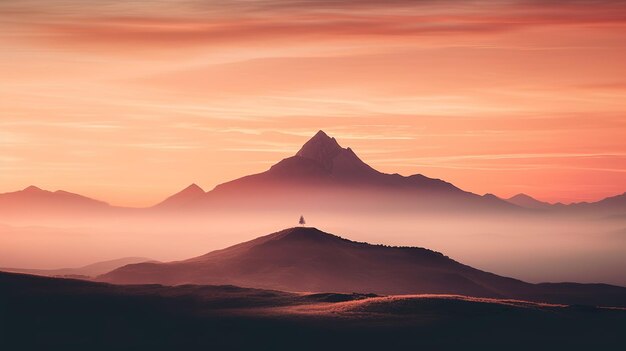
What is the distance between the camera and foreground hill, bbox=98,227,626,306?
176 meters

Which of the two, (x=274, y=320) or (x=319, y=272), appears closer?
(x=274, y=320)

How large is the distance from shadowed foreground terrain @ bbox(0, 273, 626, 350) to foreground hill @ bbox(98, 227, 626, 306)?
69.0 m

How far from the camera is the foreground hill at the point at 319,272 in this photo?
176 m

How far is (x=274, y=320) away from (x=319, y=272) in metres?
94.3

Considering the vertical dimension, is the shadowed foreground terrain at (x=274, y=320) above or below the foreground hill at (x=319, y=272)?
below

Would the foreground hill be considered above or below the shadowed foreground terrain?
above

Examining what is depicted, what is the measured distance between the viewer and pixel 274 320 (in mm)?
85938

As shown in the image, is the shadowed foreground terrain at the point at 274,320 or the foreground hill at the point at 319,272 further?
the foreground hill at the point at 319,272

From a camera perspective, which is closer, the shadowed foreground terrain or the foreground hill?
the shadowed foreground terrain

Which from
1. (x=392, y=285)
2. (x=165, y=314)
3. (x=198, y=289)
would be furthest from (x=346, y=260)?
(x=165, y=314)

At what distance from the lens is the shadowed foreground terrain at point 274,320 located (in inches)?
3127

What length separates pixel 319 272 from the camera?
591 feet

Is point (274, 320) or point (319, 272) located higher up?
point (319, 272)

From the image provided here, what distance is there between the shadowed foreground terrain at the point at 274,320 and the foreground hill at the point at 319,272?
69.0 m
